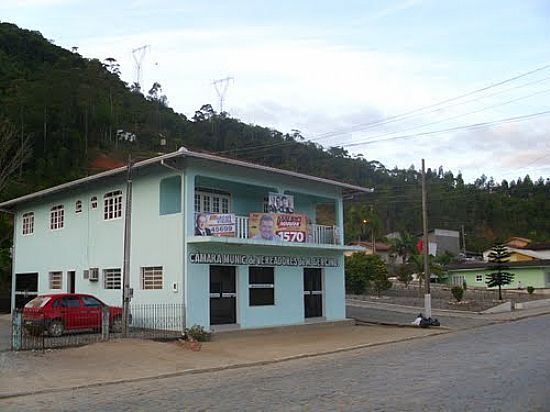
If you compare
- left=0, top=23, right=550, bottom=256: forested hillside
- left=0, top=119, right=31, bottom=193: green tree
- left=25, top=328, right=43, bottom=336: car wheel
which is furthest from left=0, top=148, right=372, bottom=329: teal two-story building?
left=0, top=119, right=31, bottom=193: green tree

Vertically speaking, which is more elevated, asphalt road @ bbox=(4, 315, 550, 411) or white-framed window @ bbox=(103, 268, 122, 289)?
white-framed window @ bbox=(103, 268, 122, 289)

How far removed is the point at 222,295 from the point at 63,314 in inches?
218

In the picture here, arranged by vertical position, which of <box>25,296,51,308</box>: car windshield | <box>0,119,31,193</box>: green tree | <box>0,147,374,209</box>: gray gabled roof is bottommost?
<box>25,296,51,308</box>: car windshield

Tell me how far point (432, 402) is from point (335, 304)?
1911cm

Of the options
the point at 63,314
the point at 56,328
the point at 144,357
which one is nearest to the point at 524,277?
the point at 63,314

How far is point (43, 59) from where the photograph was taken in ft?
254

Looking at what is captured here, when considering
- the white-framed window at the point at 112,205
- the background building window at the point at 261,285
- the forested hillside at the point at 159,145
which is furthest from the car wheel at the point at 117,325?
the forested hillside at the point at 159,145

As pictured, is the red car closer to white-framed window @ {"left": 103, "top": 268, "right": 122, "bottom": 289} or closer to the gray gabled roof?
white-framed window @ {"left": 103, "top": 268, "right": 122, "bottom": 289}

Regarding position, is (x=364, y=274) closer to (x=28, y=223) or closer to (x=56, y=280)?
(x=56, y=280)

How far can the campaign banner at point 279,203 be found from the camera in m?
25.1

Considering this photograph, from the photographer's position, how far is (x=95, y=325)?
2211cm

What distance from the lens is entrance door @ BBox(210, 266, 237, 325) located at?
2325 cm

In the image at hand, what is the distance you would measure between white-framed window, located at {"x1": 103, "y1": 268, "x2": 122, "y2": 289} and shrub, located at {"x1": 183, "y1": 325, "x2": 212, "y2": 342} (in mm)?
5291

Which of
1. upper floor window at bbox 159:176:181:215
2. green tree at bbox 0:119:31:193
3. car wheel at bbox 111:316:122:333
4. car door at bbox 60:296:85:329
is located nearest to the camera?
car door at bbox 60:296:85:329
